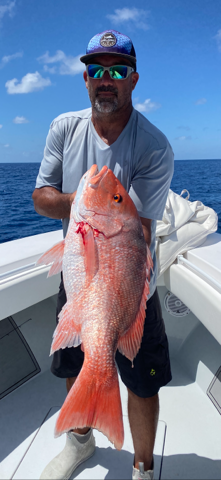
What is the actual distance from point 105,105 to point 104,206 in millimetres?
656

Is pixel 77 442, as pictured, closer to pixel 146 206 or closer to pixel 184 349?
pixel 184 349

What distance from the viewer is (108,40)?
1.65 meters

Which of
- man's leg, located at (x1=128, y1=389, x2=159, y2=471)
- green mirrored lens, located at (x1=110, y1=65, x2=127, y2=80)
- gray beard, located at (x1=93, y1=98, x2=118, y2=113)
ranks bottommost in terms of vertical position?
man's leg, located at (x1=128, y1=389, x2=159, y2=471)

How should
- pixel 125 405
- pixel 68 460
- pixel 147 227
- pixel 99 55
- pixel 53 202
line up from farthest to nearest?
pixel 125 405 → pixel 68 460 → pixel 147 227 → pixel 53 202 → pixel 99 55

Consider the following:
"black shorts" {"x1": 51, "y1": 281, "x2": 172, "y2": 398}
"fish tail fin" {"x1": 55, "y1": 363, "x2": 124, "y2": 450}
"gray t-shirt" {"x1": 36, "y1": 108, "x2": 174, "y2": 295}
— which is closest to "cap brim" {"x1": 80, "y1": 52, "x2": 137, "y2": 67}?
"gray t-shirt" {"x1": 36, "y1": 108, "x2": 174, "y2": 295}

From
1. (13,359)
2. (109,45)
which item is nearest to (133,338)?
(109,45)

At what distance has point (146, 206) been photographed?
1.91 meters

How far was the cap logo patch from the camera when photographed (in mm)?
1643

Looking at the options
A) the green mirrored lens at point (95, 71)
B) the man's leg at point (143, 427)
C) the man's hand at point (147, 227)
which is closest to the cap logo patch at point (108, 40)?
the green mirrored lens at point (95, 71)

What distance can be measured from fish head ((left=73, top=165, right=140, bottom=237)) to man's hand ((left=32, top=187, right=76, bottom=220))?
10.3 inches

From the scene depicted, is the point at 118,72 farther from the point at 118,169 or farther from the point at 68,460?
the point at 68,460

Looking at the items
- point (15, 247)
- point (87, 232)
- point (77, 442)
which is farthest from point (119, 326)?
point (15, 247)

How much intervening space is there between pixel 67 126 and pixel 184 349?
2.49 meters

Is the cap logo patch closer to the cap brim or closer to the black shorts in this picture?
the cap brim
